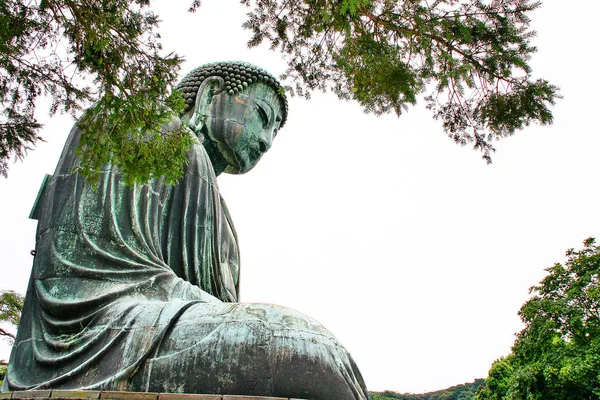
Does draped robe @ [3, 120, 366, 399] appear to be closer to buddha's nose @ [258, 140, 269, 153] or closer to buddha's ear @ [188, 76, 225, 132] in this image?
buddha's ear @ [188, 76, 225, 132]

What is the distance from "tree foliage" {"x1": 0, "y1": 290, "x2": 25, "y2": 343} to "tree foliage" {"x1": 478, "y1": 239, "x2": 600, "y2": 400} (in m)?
12.9

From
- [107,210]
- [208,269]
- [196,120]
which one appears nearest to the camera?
[107,210]

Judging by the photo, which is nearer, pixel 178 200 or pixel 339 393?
pixel 339 393

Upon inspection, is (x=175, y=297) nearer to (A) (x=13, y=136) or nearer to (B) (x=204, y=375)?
(B) (x=204, y=375)

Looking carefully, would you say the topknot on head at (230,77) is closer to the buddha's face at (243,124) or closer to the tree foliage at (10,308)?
the buddha's face at (243,124)

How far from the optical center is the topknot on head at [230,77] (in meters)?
5.17

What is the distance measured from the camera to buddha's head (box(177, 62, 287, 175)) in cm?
503

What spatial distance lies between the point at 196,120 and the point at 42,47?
1.27m

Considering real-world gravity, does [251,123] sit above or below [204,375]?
above

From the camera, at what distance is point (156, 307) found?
119 inches

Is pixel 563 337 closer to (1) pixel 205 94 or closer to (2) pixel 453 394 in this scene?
(1) pixel 205 94

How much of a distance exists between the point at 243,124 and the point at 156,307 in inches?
93.0

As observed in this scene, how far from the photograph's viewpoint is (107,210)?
3666 millimetres

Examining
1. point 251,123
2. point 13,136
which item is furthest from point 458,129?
point 13,136
